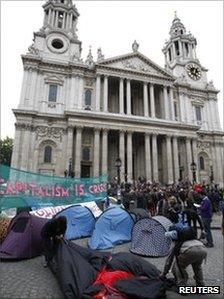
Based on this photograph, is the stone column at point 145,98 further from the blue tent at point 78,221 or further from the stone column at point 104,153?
the blue tent at point 78,221

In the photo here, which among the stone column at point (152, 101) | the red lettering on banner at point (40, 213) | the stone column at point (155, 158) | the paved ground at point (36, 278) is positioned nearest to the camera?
the paved ground at point (36, 278)

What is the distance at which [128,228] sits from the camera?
35.2ft

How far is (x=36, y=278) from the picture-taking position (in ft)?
20.7

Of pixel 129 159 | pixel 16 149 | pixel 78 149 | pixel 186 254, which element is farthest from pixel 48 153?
pixel 186 254

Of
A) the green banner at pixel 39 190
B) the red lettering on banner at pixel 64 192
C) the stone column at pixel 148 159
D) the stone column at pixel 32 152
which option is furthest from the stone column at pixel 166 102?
the red lettering on banner at pixel 64 192

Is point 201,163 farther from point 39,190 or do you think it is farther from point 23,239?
point 23,239

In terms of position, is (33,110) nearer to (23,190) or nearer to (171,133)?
(171,133)

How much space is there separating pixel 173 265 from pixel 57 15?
1848 inches

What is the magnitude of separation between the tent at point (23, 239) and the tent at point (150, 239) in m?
3.44

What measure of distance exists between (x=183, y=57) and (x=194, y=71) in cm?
375

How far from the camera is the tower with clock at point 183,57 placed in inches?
1763

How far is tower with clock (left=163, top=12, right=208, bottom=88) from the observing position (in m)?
44.8

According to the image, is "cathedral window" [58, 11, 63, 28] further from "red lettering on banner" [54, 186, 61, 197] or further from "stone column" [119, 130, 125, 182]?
"red lettering on banner" [54, 186, 61, 197]

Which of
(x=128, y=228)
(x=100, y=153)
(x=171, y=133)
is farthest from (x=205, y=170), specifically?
(x=128, y=228)
